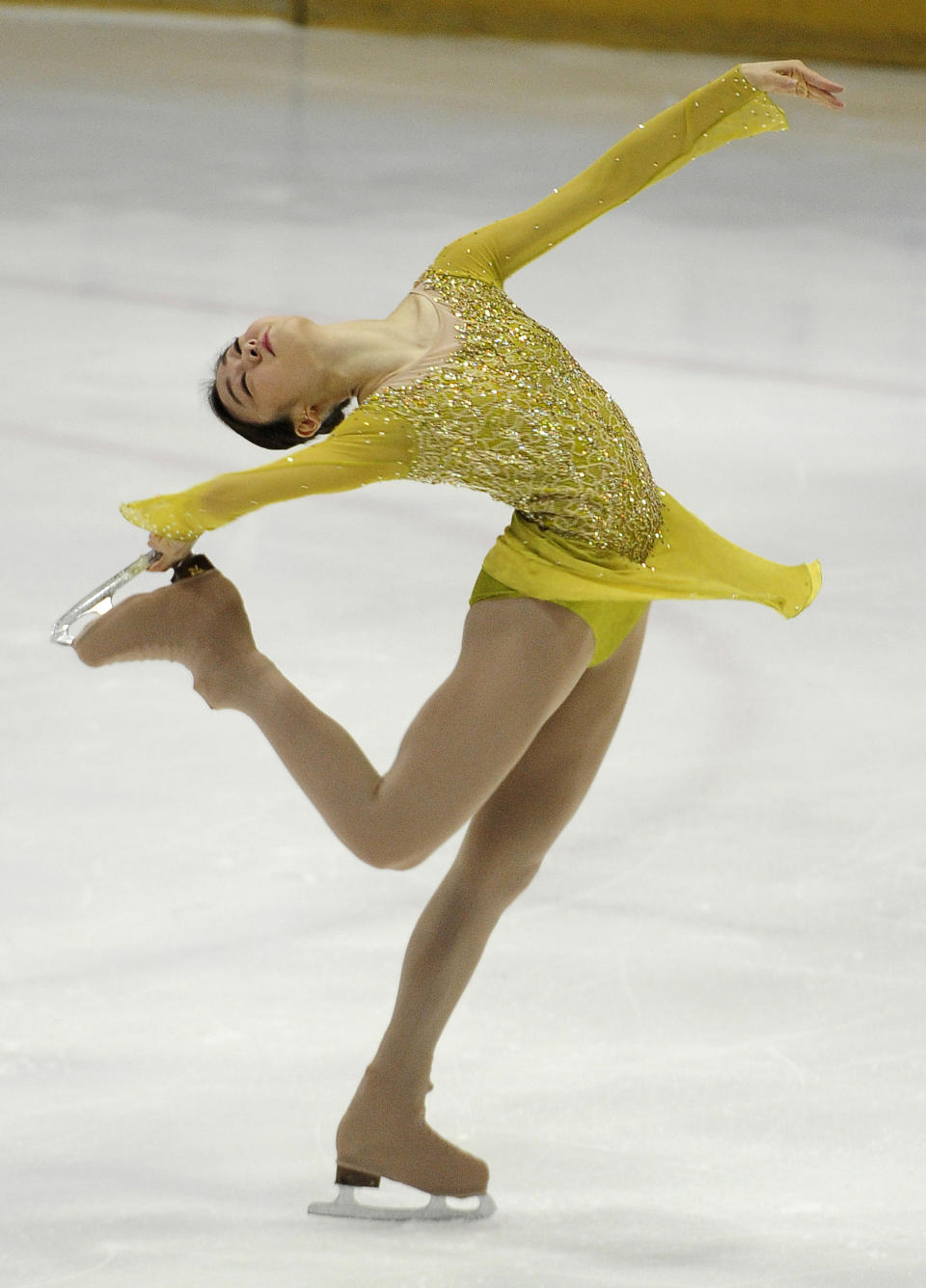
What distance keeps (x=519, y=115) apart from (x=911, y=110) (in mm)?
2364

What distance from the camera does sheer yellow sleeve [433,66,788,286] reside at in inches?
95.9

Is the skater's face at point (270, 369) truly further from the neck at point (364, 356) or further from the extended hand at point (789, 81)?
the extended hand at point (789, 81)

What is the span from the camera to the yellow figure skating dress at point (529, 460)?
2.10 meters

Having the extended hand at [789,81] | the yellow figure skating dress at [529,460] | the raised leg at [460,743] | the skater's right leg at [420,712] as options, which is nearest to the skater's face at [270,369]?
the yellow figure skating dress at [529,460]

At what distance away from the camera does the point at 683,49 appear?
12773 millimetres

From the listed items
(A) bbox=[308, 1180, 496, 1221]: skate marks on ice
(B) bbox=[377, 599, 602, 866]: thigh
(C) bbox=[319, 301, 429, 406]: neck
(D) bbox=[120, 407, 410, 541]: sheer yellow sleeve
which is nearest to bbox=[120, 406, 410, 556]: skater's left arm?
(D) bbox=[120, 407, 410, 541]: sheer yellow sleeve

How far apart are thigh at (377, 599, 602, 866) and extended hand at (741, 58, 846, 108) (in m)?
0.82

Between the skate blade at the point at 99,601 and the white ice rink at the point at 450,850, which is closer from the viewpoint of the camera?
the skate blade at the point at 99,601

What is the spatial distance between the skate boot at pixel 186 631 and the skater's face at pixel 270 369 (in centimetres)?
20

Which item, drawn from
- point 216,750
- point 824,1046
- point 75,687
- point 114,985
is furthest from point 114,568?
point 824,1046

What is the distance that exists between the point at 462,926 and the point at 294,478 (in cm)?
62

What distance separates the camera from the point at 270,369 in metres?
2.24

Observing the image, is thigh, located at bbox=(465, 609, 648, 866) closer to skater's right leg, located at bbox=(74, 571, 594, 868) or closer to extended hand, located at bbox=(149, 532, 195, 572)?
skater's right leg, located at bbox=(74, 571, 594, 868)

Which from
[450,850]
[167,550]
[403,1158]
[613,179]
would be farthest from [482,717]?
[450,850]
